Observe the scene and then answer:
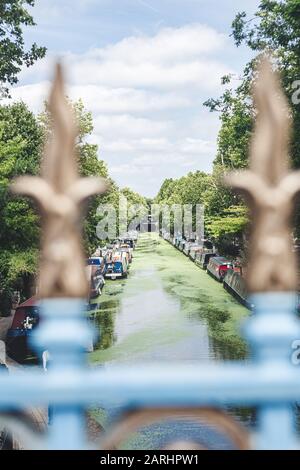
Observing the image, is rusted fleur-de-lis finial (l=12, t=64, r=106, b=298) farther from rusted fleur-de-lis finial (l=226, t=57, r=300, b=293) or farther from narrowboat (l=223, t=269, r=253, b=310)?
narrowboat (l=223, t=269, r=253, b=310)

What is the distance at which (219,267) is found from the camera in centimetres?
4612

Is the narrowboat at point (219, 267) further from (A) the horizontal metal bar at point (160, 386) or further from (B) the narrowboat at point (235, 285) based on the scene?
(A) the horizontal metal bar at point (160, 386)

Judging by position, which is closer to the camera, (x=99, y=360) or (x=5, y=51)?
(x=5, y=51)

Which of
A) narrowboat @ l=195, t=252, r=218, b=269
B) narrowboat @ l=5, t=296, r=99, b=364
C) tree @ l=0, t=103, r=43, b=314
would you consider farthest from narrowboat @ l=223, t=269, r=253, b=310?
tree @ l=0, t=103, r=43, b=314

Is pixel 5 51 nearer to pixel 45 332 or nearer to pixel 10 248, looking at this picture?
pixel 10 248

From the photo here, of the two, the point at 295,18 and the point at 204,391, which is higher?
the point at 295,18

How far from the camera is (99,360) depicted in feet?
73.9

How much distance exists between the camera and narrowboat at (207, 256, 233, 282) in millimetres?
45281

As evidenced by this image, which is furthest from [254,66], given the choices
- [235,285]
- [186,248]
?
[186,248]

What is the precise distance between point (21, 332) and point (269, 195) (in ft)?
70.4

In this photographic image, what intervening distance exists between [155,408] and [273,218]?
1.84ft
